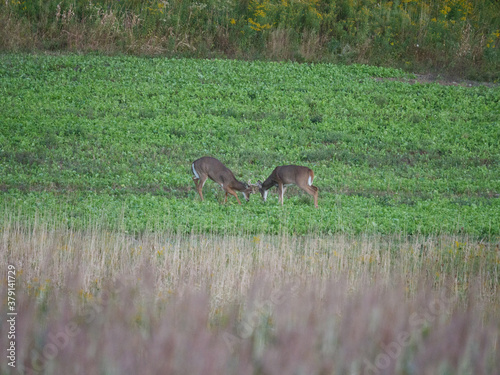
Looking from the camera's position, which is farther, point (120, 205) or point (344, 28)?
A: point (344, 28)

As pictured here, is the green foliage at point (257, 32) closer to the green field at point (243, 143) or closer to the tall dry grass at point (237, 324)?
the green field at point (243, 143)

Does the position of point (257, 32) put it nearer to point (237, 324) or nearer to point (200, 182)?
point (200, 182)

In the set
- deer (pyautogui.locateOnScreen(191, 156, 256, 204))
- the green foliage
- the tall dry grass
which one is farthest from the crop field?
the green foliage

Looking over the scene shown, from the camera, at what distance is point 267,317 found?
499cm

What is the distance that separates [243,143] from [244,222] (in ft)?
23.8

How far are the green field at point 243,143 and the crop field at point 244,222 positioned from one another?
0.24 ft

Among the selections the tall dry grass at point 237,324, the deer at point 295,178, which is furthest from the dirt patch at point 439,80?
the tall dry grass at point 237,324

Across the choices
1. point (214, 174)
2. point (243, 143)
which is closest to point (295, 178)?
point (214, 174)

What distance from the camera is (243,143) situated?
734 inches

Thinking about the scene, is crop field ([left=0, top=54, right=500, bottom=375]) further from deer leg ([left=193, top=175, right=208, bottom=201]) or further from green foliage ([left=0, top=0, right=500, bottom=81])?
green foliage ([left=0, top=0, right=500, bottom=81])

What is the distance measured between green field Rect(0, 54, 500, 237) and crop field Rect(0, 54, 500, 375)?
0.07m

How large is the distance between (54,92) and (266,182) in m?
9.43

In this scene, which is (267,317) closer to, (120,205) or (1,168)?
(120,205)

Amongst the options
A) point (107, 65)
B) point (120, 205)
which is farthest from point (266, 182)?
point (107, 65)
